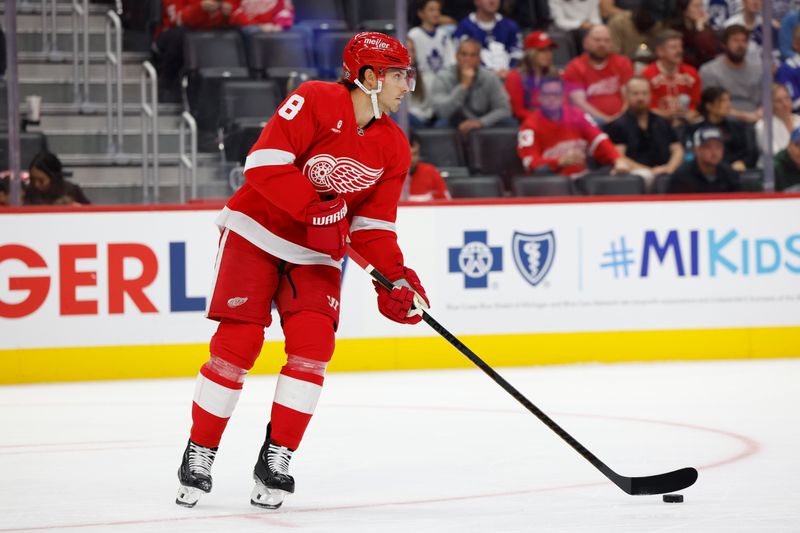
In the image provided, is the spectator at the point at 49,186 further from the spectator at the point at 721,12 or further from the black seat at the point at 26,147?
the spectator at the point at 721,12

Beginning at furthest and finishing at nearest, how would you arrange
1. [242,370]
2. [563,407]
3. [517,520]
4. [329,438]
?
[563,407] → [329,438] → [242,370] → [517,520]

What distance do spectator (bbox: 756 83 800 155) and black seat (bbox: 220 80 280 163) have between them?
2.49 meters

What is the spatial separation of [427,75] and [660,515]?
13.5 ft

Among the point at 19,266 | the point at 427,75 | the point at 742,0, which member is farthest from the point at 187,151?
the point at 742,0

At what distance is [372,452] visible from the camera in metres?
4.32

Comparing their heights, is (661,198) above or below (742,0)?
below

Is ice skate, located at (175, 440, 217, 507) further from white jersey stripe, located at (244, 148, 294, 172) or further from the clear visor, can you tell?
the clear visor

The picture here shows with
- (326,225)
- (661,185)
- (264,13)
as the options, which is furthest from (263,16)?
(326,225)

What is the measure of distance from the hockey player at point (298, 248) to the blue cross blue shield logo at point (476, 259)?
3.12m

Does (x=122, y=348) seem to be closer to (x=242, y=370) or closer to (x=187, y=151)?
(x=187, y=151)

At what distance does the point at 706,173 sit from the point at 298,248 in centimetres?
410

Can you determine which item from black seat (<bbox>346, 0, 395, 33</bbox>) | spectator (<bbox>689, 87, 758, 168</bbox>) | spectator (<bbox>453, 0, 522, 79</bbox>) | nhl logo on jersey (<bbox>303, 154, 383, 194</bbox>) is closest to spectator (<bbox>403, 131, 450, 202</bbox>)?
black seat (<bbox>346, 0, 395, 33</bbox>)

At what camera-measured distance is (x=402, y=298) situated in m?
3.51

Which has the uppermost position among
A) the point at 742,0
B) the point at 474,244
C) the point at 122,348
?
the point at 742,0
